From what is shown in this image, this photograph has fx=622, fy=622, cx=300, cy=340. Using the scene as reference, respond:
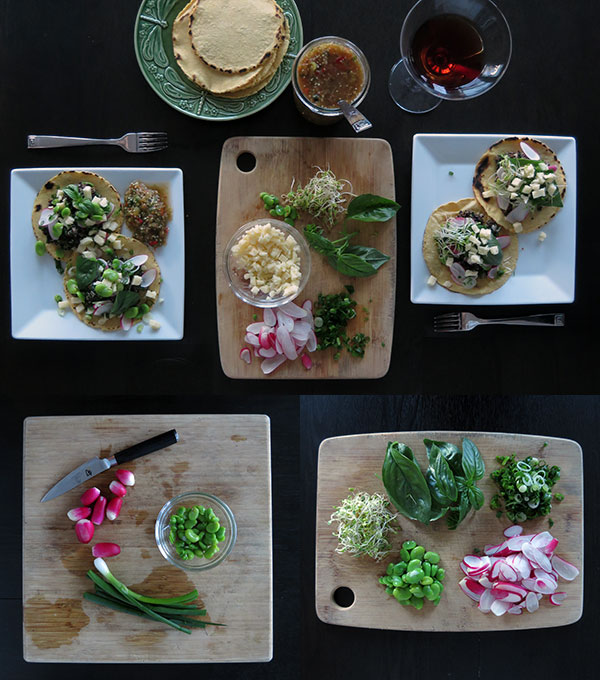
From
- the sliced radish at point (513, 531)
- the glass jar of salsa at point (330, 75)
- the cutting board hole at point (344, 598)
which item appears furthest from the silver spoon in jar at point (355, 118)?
the cutting board hole at point (344, 598)

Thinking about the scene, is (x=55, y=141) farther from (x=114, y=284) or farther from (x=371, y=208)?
(x=371, y=208)

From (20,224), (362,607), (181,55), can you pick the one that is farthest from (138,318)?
(362,607)

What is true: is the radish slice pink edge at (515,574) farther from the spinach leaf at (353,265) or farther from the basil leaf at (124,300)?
the basil leaf at (124,300)

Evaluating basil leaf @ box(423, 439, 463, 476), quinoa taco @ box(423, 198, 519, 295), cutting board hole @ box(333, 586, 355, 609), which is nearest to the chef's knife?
cutting board hole @ box(333, 586, 355, 609)

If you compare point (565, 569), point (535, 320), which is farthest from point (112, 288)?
point (565, 569)

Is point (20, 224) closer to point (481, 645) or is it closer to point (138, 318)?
point (138, 318)

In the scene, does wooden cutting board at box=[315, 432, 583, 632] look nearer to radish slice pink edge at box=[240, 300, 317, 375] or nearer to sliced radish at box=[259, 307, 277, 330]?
radish slice pink edge at box=[240, 300, 317, 375]
